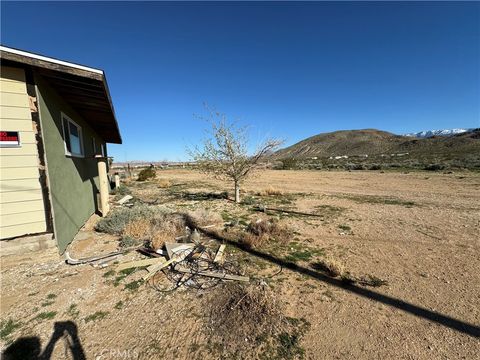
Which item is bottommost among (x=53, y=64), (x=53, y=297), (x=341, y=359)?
(x=341, y=359)

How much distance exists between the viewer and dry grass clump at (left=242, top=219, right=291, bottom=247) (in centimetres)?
529

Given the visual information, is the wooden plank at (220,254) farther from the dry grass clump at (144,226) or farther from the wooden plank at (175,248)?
the dry grass clump at (144,226)

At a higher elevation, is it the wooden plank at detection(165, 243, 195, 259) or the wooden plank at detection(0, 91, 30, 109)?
the wooden plank at detection(0, 91, 30, 109)

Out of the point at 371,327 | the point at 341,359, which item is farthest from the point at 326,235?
the point at 341,359

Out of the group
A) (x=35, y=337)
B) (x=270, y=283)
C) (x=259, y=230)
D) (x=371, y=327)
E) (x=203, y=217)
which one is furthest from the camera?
(x=203, y=217)

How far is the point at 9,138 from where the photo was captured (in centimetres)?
411

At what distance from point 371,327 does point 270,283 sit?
56.7 inches

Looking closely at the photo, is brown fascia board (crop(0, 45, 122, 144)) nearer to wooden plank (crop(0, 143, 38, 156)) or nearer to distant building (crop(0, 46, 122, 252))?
distant building (crop(0, 46, 122, 252))

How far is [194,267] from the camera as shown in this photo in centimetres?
421

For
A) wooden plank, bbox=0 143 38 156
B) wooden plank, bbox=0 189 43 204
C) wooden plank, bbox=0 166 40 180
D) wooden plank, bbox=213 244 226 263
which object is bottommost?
wooden plank, bbox=213 244 226 263

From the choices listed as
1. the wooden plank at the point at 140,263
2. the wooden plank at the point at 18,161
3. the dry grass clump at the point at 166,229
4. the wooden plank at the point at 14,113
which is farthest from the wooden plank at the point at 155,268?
the wooden plank at the point at 14,113

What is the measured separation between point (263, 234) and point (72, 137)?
6097 mm

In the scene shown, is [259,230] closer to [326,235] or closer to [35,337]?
[326,235]

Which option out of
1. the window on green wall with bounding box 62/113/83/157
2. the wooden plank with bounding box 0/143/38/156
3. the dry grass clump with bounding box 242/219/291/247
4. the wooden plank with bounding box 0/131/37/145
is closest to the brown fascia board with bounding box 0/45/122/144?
the wooden plank with bounding box 0/131/37/145
